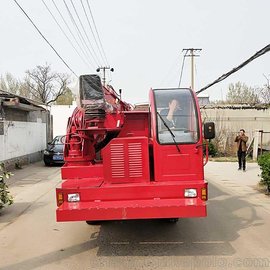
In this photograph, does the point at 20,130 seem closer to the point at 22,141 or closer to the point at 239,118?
the point at 22,141

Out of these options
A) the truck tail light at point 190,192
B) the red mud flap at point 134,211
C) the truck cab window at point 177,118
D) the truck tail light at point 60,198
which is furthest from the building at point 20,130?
the truck tail light at point 190,192

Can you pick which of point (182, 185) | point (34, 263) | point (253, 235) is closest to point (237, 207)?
point (253, 235)

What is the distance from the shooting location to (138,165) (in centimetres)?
609

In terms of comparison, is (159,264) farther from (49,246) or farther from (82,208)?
(49,246)

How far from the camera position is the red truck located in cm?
545

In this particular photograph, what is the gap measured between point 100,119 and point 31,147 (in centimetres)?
1571

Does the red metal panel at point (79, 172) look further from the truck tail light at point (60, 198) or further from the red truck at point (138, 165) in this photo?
the truck tail light at point (60, 198)

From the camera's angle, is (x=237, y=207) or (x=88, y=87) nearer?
(x=88, y=87)

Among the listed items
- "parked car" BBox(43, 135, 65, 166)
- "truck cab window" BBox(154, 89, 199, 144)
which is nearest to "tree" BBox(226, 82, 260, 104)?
"parked car" BBox(43, 135, 65, 166)

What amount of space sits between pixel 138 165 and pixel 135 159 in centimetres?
11

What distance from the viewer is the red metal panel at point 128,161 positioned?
6.07 m

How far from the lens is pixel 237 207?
9.17 metres

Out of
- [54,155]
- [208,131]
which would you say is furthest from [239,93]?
[208,131]

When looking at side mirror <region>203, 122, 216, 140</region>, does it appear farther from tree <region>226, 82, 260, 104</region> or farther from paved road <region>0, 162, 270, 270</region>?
tree <region>226, 82, 260, 104</region>
